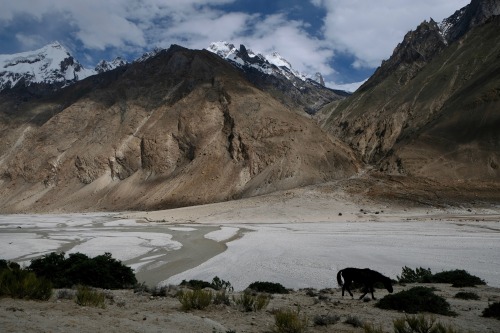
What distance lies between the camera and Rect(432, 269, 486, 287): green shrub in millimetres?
12359

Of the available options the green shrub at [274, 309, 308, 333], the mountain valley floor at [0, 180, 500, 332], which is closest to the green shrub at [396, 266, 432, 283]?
the mountain valley floor at [0, 180, 500, 332]

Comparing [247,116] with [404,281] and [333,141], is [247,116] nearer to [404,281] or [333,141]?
[333,141]

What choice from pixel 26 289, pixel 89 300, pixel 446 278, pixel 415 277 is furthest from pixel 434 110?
pixel 26 289

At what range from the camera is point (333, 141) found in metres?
90.2

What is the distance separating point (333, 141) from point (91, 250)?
71.4m

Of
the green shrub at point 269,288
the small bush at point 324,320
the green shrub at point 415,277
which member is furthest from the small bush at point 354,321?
the green shrub at point 415,277

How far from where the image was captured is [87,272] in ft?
44.4

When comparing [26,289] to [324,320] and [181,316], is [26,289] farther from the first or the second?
[324,320]

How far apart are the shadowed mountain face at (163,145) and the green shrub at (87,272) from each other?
58776 millimetres

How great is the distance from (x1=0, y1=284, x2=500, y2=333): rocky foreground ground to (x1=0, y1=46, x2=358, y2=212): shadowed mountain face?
63.3m

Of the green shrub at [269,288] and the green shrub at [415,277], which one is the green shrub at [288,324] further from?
the green shrub at [415,277]

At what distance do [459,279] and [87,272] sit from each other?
11.3m

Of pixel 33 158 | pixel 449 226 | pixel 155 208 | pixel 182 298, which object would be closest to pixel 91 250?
pixel 182 298

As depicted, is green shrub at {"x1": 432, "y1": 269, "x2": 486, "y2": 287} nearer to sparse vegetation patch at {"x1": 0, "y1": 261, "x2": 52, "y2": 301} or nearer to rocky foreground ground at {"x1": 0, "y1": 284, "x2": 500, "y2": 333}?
rocky foreground ground at {"x1": 0, "y1": 284, "x2": 500, "y2": 333}
